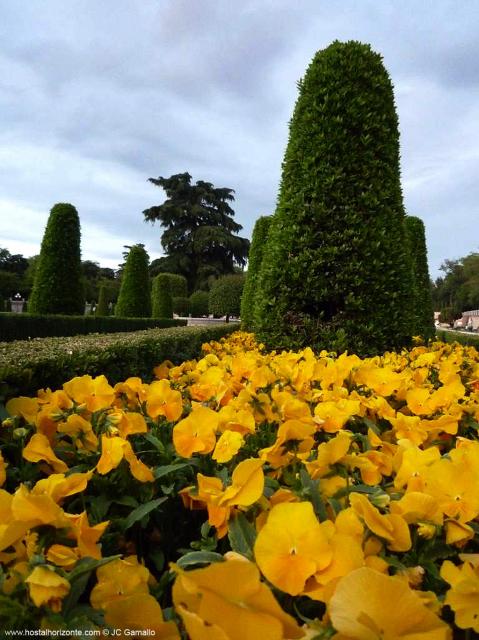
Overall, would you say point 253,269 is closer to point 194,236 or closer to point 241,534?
point 241,534

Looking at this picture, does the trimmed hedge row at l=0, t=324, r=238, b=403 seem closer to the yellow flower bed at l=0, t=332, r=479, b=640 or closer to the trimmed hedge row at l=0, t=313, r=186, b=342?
the yellow flower bed at l=0, t=332, r=479, b=640

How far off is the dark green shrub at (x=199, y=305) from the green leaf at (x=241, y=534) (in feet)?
112

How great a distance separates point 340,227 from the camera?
14.2 ft

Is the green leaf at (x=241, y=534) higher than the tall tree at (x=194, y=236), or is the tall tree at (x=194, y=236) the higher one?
the tall tree at (x=194, y=236)

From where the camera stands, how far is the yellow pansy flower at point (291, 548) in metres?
0.59

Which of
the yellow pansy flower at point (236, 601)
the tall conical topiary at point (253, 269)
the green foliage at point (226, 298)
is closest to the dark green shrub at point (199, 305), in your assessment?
the green foliage at point (226, 298)

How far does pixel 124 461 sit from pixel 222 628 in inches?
22.7

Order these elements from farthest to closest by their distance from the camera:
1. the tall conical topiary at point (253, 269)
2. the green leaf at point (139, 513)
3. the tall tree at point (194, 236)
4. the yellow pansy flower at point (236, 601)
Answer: the tall tree at point (194, 236) < the tall conical topiary at point (253, 269) < the green leaf at point (139, 513) < the yellow pansy flower at point (236, 601)

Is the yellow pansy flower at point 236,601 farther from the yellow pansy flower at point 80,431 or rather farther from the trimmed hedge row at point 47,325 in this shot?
the trimmed hedge row at point 47,325

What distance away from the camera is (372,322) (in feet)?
14.1

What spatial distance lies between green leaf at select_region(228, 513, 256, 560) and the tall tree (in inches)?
1523

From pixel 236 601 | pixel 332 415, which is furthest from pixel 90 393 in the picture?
pixel 236 601

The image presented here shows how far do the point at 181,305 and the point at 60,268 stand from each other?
66.3 ft

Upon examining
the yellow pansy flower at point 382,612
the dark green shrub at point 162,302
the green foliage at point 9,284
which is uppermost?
the green foliage at point 9,284
